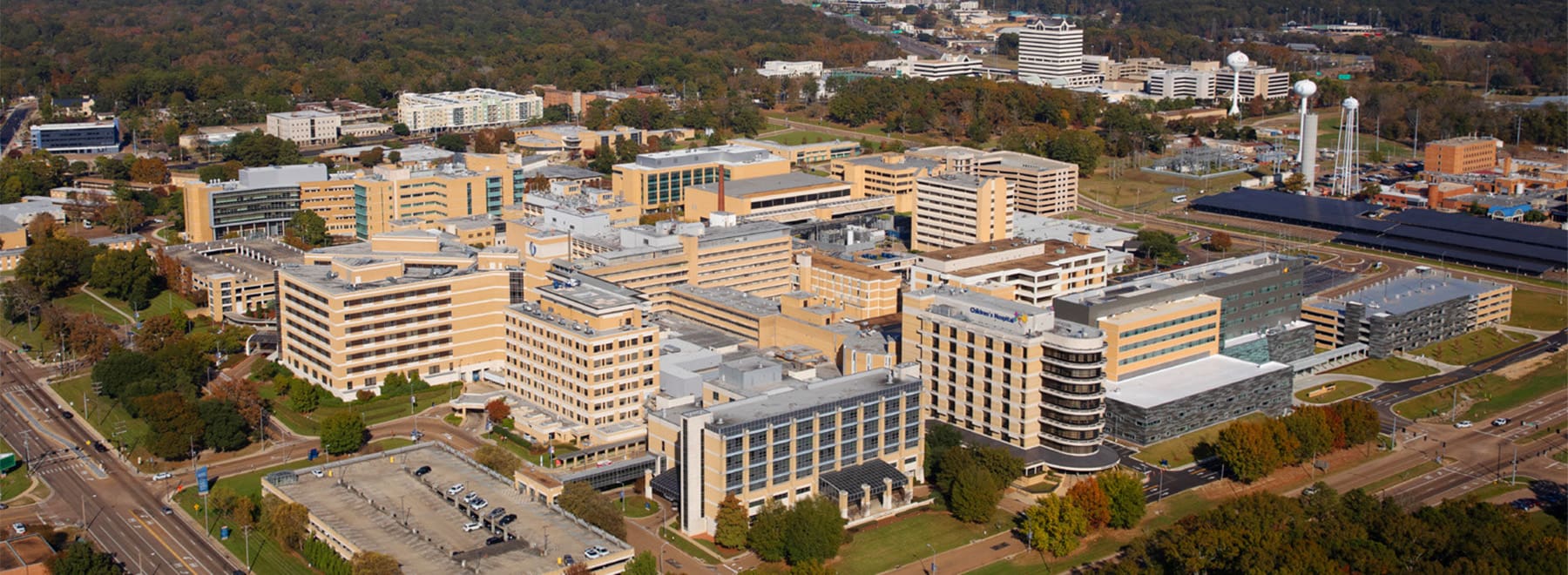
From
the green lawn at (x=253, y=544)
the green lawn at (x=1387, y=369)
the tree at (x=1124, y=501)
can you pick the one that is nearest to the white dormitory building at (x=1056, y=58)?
the green lawn at (x=1387, y=369)

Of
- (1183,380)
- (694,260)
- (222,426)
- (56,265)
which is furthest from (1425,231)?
(56,265)

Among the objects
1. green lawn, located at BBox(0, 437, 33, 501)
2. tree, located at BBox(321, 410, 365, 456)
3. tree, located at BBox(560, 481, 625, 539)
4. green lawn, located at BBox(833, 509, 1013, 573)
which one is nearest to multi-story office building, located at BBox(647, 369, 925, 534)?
green lawn, located at BBox(833, 509, 1013, 573)

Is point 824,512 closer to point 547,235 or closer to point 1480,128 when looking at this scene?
point 547,235

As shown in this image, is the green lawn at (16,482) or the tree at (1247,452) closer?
the green lawn at (16,482)

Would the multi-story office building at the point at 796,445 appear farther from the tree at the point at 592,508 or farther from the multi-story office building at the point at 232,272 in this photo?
the multi-story office building at the point at 232,272

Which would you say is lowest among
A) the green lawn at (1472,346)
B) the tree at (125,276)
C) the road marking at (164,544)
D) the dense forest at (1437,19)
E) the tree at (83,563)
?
the road marking at (164,544)

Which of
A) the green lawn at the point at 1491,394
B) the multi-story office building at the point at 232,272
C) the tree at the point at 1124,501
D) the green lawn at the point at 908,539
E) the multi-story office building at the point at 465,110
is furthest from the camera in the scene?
the multi-story office building at the point at 465,110

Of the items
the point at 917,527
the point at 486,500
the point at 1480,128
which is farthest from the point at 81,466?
the point at 1480,128
